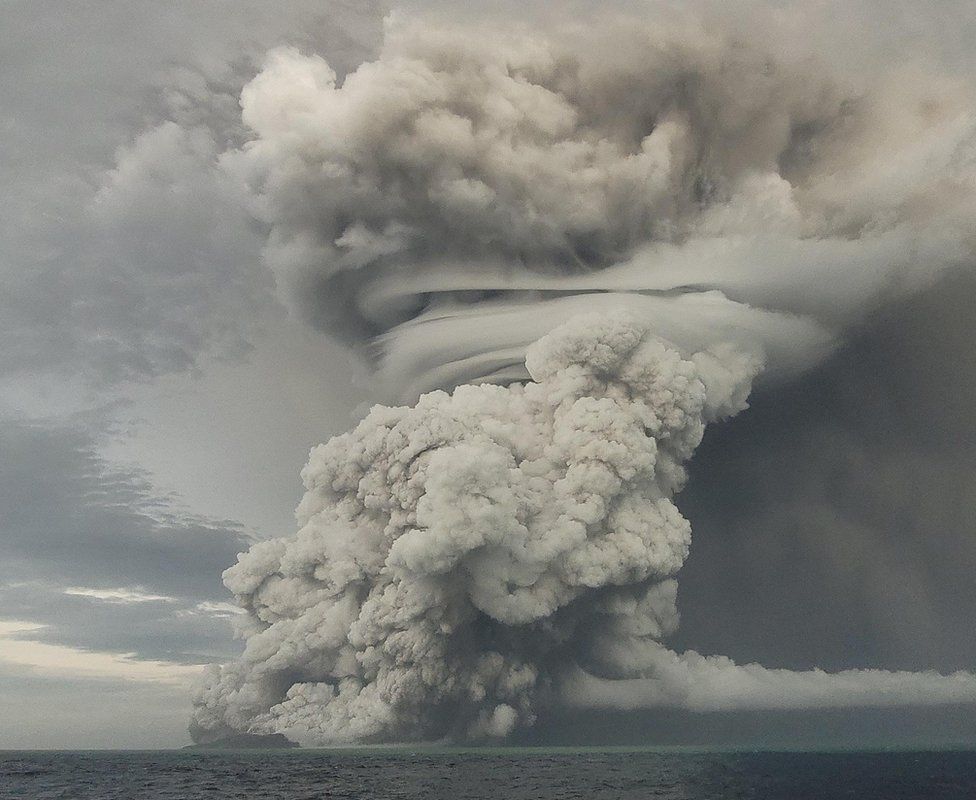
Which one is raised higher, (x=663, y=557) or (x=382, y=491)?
(x=382, y=491)

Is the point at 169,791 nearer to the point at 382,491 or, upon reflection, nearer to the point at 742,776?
the point at 382,491

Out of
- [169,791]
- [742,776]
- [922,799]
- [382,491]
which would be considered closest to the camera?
[922,799]

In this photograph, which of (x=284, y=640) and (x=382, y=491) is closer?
(x=382, y=491)

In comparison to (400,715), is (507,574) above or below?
above

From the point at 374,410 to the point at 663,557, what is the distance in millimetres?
25780

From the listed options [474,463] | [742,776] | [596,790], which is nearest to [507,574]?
[474,463]

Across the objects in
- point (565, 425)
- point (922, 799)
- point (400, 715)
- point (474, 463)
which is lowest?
point (922, 799)

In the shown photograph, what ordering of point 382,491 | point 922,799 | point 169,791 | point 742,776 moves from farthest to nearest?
1. point 382,491
2. point 742,776
3. point 169,791
4. point 922,799

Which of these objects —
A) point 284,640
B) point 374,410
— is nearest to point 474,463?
point 374,410

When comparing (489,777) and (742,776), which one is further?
(742,776)

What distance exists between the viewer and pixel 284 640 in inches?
2931

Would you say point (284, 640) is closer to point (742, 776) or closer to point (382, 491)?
point (382, 491)

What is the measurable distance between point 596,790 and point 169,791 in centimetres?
2533

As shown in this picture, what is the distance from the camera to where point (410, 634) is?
216 feet
